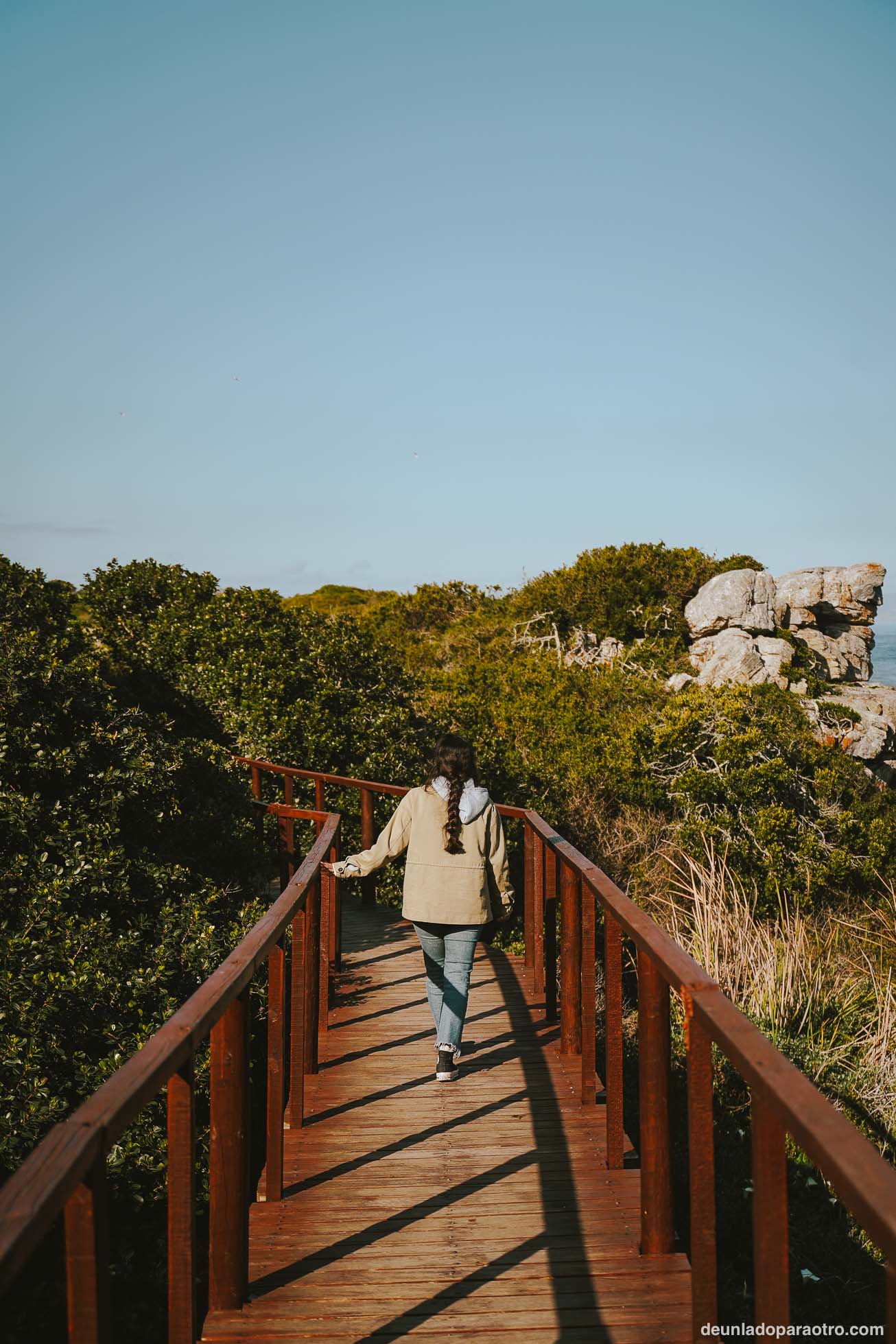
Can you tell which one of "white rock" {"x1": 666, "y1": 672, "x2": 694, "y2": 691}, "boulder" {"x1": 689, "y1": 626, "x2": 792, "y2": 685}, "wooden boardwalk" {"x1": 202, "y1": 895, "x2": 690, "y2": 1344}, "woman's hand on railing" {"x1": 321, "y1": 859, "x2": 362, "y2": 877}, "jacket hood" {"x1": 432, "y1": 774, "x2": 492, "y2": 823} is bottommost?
"wooden boardwalk" {"x1": 202, "y1": 895, "x2": 690, "y2": 1344}

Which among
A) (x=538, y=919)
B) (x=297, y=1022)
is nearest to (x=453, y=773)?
(x=297, y=1022)

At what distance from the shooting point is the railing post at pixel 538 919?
595 centimetres

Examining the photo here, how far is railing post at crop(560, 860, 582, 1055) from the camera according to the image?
15.3 feet

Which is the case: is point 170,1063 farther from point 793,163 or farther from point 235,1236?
point 793,163

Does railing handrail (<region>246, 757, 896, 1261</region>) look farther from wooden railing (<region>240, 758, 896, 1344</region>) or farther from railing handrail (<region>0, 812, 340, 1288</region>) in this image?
railing handrail (<region>0, 812, 340, 1288</region>)

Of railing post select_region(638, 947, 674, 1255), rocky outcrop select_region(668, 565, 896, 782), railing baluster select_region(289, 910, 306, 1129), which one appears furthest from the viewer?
rocky outcrop select_region(668, 565, 896, 782)

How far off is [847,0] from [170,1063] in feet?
51.0

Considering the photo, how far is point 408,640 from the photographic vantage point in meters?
23.4

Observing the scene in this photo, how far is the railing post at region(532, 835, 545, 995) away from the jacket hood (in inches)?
53.9

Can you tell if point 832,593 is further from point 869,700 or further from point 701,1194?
point 701,1194

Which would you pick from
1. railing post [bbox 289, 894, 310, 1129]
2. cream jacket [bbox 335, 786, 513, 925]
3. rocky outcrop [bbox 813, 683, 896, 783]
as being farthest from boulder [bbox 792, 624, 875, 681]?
railing post [bbox 289, 894, 310, 1129]

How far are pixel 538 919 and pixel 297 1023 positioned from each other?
2460 mm

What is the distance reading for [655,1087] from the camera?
2.82 metres

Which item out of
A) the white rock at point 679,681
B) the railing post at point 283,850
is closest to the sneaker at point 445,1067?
the railing post at point 283,850
